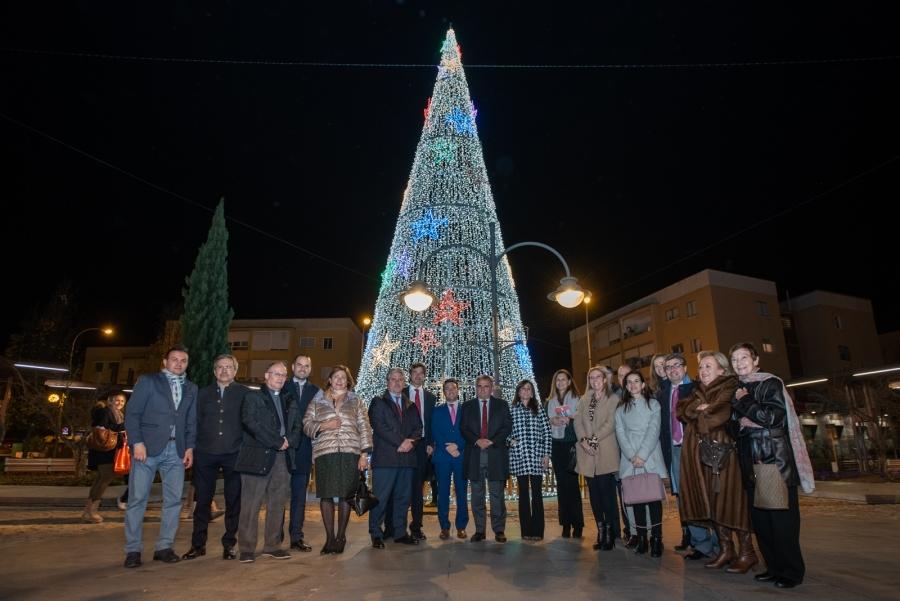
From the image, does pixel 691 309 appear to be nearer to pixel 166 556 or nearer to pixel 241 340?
pixel 241 340

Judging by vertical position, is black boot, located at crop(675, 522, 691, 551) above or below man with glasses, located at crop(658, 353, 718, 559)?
below

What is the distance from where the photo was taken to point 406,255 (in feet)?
40.2

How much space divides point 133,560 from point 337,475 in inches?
71.3

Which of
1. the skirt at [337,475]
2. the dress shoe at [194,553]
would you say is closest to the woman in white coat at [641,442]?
the skirt at [337,475]

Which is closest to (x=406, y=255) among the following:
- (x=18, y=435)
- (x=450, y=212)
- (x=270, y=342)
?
(x=450, y=212)

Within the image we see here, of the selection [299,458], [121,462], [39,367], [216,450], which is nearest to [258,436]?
[216,450]

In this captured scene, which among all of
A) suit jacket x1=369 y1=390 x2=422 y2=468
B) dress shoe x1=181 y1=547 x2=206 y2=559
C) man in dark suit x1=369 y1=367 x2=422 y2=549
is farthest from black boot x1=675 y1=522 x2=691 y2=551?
dress shoe x1=181 y1=547 x2=206 y2=559

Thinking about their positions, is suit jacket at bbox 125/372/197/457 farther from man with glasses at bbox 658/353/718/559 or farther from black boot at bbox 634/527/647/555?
man with glasses at bbox 658/353/718/559

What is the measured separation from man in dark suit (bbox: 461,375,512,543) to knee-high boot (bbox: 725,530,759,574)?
2.51 metres

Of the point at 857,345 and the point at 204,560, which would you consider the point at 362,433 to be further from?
the point at 857,345

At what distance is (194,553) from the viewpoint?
5.29m

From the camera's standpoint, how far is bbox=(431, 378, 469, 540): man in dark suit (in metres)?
6.69

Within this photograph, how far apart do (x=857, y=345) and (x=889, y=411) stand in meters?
20.9

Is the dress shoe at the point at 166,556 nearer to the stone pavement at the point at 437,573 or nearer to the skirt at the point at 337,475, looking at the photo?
the stone pavement at the point at 437,573
